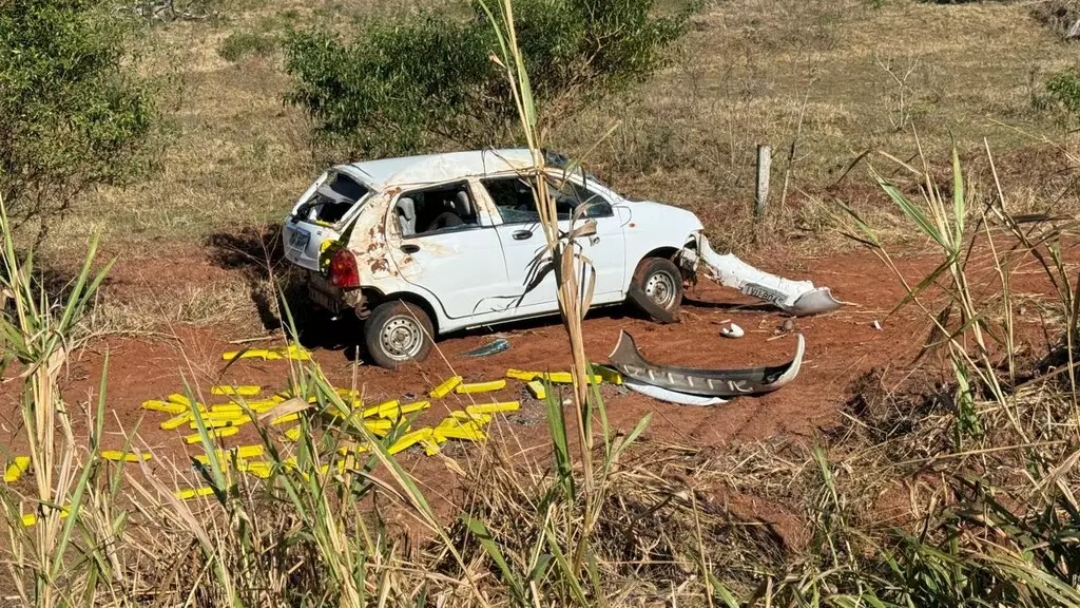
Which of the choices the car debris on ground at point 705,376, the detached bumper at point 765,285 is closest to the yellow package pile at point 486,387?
the car debris on ground at point 705,376

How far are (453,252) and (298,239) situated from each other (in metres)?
1.40

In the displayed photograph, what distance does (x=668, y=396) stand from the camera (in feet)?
29.1

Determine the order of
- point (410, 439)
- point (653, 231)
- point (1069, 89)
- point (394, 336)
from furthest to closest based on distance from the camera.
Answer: point (1069, 89) < point (653, 231) < point (394, 336) < point (410, 439)

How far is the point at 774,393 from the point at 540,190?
573 centimetres

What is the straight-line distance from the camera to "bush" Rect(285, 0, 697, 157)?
41.4 ft

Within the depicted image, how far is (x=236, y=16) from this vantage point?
4178cm

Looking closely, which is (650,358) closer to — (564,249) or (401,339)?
(401,339)

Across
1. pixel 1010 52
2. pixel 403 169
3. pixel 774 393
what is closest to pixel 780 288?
pixel 774 393

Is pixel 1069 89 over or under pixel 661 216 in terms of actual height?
under

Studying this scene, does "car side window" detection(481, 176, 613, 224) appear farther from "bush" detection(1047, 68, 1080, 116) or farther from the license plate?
"bush" detection(1047, 68, 1080, 116)

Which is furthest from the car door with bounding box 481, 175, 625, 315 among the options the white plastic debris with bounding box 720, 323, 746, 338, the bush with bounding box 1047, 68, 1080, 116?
the bush with bounding box 1047, 68, 1080, 116

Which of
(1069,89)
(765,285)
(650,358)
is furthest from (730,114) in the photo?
(650,358)

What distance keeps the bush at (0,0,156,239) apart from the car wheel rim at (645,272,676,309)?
4848 mm

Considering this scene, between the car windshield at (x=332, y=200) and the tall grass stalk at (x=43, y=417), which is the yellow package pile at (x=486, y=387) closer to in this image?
the car windshield at (x=332, y=200)
